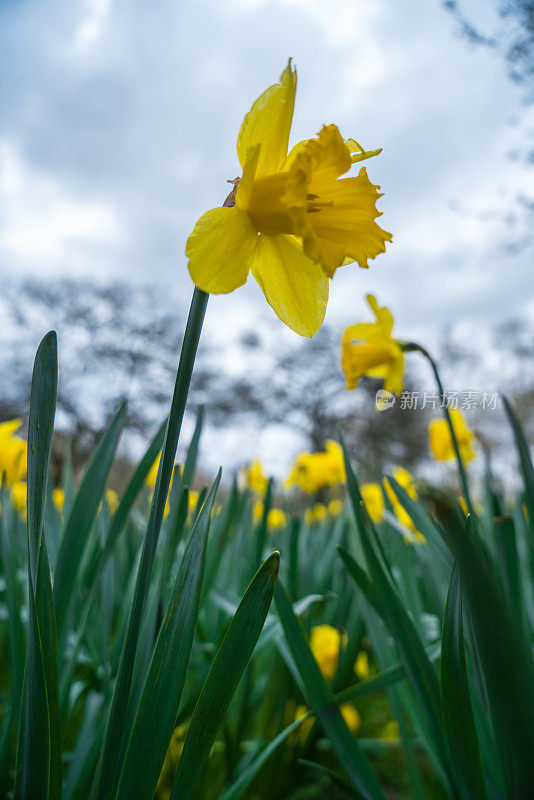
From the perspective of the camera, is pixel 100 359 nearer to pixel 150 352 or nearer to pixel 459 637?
pixel 150 352

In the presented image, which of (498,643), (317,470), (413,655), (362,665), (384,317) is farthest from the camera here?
(317,470)

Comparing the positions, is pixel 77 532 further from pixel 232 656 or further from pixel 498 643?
pixel 498 643

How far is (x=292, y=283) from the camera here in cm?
48

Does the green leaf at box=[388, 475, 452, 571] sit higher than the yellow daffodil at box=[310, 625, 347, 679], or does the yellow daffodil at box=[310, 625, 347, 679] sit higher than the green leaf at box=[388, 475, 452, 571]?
the green leaf at box=[388, 475, 452, 571]

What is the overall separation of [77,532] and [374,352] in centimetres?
70

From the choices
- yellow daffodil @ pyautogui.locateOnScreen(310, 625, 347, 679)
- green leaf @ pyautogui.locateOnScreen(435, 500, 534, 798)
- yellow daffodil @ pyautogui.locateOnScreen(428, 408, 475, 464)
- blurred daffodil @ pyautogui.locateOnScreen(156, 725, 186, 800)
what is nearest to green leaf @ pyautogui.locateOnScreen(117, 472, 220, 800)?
green leaf @ pyautogui.locateOnScreen(435, 500, 534, 798)

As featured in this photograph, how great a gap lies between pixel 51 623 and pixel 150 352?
41.9 feet

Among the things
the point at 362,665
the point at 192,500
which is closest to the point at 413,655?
the point at 362,665

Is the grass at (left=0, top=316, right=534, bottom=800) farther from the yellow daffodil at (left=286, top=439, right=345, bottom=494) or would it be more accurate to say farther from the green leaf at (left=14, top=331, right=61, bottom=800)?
the yellow daffodil at (left=286, top=439, right=345, bottom=494)

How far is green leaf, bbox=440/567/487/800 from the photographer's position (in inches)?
17.7

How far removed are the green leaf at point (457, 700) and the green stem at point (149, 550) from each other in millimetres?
263

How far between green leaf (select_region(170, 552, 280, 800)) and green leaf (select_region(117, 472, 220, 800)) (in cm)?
2

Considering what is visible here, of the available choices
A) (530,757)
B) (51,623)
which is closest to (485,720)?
(530,757)

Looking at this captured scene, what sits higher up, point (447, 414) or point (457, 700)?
point (447, 414)
